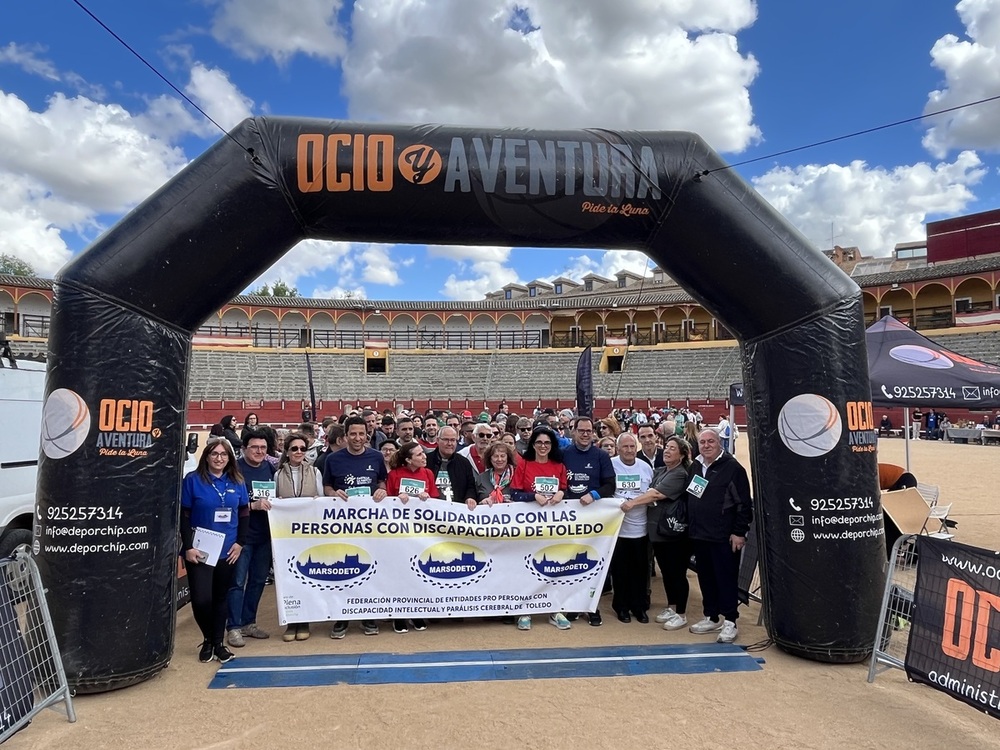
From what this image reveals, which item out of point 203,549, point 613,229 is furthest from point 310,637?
point 613,229

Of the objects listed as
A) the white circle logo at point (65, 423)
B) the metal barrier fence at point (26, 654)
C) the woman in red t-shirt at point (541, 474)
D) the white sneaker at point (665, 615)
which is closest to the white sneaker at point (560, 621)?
the white sneaker at point (665, 615)

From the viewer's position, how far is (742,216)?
480cm

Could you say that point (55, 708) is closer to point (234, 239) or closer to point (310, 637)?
point (310, 637)

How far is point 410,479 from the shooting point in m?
5.38

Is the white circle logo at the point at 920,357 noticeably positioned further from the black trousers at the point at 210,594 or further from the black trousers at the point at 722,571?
the black trousers at the point at 210,594

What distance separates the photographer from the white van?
577 cm

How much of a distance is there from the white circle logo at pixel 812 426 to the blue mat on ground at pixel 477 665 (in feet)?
5.59

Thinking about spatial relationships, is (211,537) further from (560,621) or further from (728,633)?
(728,633)

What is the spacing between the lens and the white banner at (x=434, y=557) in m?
5.21

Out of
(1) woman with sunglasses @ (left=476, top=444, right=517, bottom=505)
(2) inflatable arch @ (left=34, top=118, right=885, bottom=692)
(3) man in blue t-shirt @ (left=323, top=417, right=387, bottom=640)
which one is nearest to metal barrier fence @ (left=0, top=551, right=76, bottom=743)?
(2) inflatable arch @ (left=34, top=118, right=885, bottom=692)

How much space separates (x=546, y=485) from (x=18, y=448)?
529 centimetres

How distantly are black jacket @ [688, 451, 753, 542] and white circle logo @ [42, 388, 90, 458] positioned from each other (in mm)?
4725

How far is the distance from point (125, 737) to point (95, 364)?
236cm

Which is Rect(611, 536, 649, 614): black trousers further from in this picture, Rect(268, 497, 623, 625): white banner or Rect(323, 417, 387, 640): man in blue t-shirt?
Rect(323, 417, 387, 640): man in blue t-shirt
